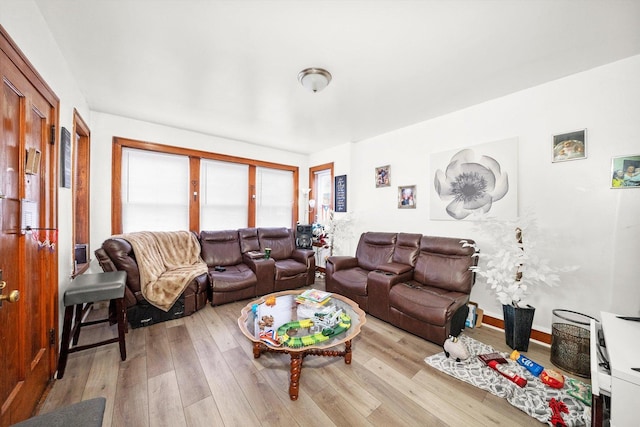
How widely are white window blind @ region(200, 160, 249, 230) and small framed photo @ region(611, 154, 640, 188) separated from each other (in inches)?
183

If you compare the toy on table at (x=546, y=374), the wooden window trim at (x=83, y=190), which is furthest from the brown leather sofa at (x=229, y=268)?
the toy on table at (x=546, y=374)

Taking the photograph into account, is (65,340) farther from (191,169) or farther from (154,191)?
(191,169)

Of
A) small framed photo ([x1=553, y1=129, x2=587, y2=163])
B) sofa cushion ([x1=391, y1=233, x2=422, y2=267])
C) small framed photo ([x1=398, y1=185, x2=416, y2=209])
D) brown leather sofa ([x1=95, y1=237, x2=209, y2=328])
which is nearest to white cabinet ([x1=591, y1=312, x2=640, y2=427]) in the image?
small framed photo ([x1=553, y1=129, x2=587, y2=163])

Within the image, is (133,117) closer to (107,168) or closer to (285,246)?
(107,168)

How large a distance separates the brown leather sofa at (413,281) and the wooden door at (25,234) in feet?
8.81

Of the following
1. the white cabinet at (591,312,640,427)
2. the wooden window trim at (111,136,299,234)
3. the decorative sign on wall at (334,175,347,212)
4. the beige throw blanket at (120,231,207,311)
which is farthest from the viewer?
the decorative sign on wall at (334,175,347,212)

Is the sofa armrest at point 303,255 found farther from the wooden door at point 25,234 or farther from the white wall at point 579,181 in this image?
the wooden door at point 25,234

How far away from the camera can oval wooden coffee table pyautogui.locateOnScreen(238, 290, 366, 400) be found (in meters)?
1.63

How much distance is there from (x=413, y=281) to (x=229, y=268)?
269cm

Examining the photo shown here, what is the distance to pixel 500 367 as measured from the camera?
189 cm

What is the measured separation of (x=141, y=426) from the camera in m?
1.37

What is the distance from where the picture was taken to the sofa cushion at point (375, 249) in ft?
11.1

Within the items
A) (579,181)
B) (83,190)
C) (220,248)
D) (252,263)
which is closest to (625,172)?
(579,181)

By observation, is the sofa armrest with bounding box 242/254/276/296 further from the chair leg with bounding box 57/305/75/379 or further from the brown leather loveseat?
the chair leg with bounding box 57/305/75/379
